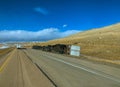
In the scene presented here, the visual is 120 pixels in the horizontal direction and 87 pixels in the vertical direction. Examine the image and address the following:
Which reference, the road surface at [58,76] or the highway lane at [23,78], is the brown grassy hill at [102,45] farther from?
the highway lane at [23,78]

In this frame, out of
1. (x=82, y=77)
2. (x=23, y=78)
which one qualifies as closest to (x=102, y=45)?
(x=82, y=77)

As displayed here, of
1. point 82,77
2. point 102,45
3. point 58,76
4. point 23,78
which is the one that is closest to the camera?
point 23,78

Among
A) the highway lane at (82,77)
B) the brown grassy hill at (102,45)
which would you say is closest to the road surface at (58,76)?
the highway lane at (82,77)

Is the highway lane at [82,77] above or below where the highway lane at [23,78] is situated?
below

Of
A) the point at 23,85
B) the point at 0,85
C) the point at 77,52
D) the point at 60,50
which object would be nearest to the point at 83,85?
the point at 23,85

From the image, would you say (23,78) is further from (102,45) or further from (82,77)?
(102,45)

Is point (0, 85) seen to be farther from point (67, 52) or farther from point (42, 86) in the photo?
point (67, 52)

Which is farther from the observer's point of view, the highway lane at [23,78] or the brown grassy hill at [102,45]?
the brown grassy hill at [102,45]

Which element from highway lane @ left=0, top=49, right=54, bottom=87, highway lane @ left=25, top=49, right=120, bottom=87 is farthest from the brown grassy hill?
highway lane @ left=0, top=49, right=54, bottom=87

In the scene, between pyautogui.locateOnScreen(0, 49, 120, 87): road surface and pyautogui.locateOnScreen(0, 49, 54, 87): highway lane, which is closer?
pyautogui.locateOnScreen(0, 49, 54, 87): highway lane

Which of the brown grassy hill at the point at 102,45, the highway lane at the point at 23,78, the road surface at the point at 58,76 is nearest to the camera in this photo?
the highway lane at the point at 23,78

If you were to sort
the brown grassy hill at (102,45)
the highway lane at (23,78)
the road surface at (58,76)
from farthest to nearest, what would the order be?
1. the brown grassy hill at (102,45)
2. the road surface at (58,76)
3. the highway lane at (23,78)

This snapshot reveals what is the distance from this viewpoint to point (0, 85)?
8992 mm

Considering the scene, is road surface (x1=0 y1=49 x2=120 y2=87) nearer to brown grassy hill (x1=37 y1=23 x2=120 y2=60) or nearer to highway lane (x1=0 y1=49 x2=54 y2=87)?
highway lane (x1=0 y1=49 x2=54 y2=87)
